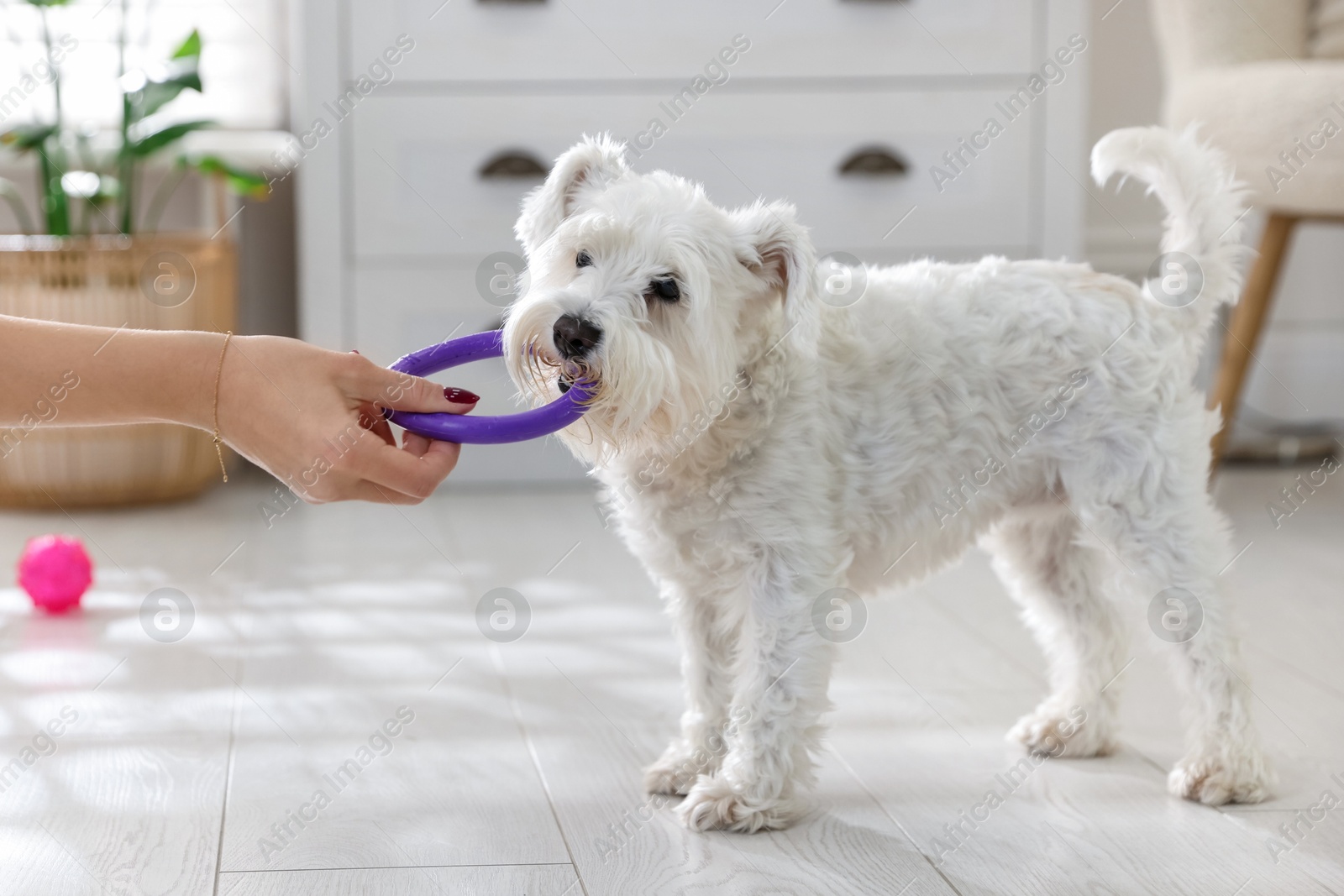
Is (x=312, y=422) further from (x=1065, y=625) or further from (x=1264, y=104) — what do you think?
(x=1264, y=104)

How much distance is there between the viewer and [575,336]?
→ 51.5 inches

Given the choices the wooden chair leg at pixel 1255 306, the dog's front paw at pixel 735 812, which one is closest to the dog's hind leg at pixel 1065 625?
the dog's front paw at pixel 735 812

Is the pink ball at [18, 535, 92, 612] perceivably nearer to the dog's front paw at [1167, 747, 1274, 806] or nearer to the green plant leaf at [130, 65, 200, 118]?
the green plant leaf at [130, 65, 200, 118]

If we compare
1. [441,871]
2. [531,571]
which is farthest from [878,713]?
[531,571]

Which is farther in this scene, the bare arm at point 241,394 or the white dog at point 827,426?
the white dog at point 827,426

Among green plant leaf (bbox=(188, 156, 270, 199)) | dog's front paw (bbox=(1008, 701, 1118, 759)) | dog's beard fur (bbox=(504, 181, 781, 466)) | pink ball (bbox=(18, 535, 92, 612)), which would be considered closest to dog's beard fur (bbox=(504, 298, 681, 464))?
dog's beard fur (bbox=(504, 181, 781, 466))

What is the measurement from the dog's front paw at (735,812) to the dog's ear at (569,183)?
65 centimetres

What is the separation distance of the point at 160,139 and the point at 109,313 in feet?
1.34

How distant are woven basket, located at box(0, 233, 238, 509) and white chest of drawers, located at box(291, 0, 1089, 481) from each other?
29 cm

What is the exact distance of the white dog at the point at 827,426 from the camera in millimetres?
1382

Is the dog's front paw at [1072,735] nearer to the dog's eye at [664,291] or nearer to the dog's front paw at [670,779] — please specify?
the dog's front paw at [670,779]

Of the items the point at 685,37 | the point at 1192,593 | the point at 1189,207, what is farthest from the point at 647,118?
the point at 1192,593

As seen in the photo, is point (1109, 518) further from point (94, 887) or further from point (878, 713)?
point (94, 887)

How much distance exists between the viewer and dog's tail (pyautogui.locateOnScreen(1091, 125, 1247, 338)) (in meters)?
1.54
